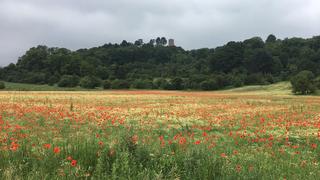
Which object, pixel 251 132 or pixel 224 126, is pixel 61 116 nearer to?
pixel 224 126

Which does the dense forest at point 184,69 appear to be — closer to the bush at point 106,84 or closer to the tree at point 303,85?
the bush at point 106,84

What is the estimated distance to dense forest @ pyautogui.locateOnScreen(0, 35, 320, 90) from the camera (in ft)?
392

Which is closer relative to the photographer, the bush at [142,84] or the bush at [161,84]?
the bush at [142,84]

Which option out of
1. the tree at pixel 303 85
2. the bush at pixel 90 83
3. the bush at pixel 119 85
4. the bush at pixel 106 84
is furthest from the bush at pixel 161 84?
the tree at pixel 303 85

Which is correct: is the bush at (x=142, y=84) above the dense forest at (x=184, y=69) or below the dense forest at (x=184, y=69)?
below

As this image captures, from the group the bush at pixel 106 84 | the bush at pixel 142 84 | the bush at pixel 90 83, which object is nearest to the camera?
the bush at pixel 90 83

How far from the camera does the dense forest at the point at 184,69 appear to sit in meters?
120

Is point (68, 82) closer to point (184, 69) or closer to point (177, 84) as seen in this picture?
point (177, 84)

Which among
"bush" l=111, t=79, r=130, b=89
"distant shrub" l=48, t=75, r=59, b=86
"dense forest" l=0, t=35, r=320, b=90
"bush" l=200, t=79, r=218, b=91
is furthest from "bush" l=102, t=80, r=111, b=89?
"bush" l=200, t=79, r=218, b=91

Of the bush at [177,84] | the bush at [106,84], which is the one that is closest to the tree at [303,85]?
the bush at [177,84]

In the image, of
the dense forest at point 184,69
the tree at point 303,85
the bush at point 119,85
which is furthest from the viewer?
the dense forest at point 184,69

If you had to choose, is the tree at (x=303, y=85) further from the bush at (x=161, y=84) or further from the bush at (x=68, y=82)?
the bush at (x=68, y=82)

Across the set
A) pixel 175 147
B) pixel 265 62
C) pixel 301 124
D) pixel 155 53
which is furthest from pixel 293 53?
pixel 175 147

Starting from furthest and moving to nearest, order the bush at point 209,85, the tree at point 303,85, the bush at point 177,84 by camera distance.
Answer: the bush at point 177,84, the bush at point 209,85, the tree at point 303,85
